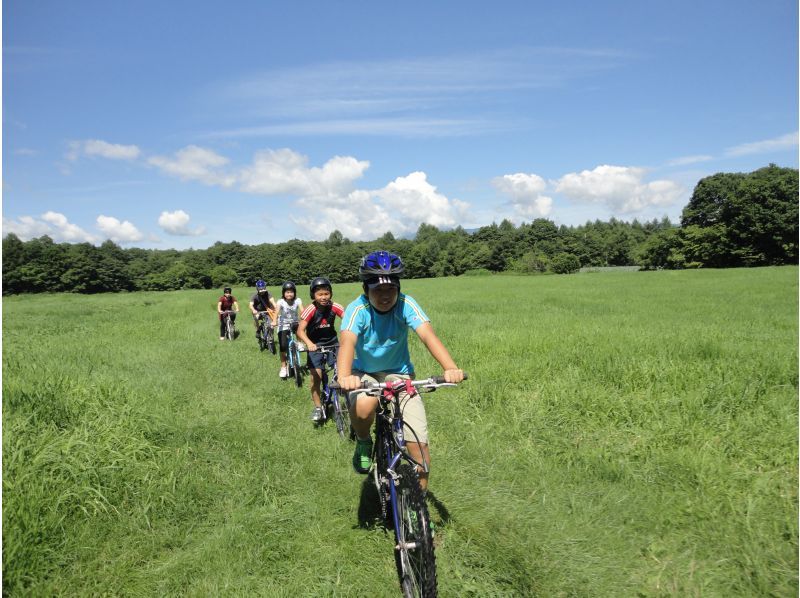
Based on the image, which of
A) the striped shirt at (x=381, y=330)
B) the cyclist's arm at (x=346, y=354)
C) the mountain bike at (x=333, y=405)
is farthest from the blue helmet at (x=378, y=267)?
the mountain bike at (x=333, y=405)

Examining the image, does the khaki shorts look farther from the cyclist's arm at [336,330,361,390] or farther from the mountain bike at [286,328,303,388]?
the mountain bike at [286,328,303,388]

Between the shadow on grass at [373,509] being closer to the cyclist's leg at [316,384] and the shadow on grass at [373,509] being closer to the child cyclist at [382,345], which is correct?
the child cyclist at [382,345]

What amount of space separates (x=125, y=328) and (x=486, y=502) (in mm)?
17786

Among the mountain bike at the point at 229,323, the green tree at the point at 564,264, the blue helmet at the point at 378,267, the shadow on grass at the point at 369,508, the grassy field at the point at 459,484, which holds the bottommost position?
the shadow on grass at the point at 369,508

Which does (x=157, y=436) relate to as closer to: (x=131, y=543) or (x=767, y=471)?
(x=131, y=543)

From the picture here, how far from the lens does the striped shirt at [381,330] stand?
4023 mm

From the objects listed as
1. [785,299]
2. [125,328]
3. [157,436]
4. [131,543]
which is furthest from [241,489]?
[785,299]

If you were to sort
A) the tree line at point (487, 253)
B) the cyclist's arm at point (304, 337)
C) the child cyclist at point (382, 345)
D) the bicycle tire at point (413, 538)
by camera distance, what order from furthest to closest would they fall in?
1. the tree line at point (487, 253)
2. the cyclist's arm at point (304, 337)
3. the child cyclist at point (382, 345)
4. the bicycle tire at point (413, 538)

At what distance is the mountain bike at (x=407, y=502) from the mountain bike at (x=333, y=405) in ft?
8.55

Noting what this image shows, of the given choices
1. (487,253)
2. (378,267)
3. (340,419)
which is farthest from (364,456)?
(487,253)

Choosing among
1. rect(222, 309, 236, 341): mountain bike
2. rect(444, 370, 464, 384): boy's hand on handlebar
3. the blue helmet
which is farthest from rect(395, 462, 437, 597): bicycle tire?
rect(222, 309, 236, 341): mountain bike

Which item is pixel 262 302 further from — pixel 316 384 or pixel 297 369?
pixel 316 384

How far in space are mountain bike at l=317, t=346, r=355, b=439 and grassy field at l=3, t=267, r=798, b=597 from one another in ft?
0.97

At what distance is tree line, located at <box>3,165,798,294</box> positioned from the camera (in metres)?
63.5
